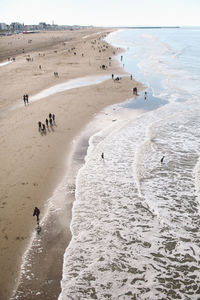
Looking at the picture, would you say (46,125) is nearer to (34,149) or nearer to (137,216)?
(34,149)

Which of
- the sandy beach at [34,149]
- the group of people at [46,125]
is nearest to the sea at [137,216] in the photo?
the sandy beach at [34,149]

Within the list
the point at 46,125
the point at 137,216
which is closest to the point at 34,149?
the point at 46,125

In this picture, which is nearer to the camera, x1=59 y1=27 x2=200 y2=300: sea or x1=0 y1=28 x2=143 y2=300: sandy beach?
x1=59 y1=27 x2=200 y2=300: sea

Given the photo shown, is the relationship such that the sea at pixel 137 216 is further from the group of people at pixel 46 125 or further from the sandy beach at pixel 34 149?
the group of people at pixel 46 125

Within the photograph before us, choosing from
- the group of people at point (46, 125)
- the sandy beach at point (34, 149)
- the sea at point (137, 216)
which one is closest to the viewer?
the sea at point (137, 216)

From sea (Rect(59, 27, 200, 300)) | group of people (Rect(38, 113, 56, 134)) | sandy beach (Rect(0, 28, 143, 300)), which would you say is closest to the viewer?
sea (Rect(59, 27, 200, 300))

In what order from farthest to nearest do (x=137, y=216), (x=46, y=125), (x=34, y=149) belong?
(x=46, y=125)
(x=34, y=149)
(x=137, y=216)

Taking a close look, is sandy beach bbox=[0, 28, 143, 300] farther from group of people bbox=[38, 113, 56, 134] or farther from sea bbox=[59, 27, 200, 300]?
sea bbox=[59, 27, 200, 300]

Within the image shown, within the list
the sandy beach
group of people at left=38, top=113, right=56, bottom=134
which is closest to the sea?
the sandy beach

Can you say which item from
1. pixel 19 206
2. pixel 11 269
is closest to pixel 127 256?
pixel 11 269
